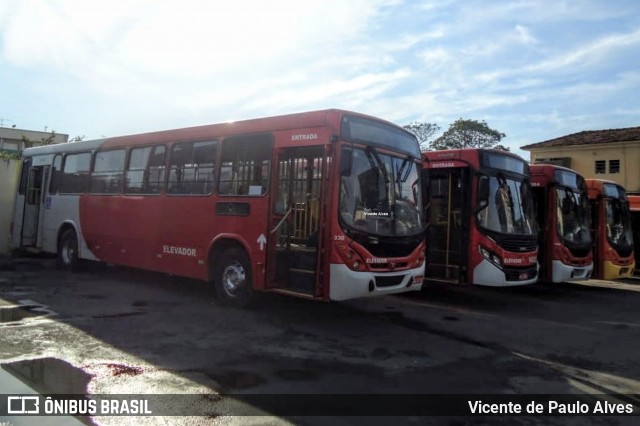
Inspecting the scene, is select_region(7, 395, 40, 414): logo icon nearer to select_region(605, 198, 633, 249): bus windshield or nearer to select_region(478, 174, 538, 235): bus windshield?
select_region(478, 174, 538, 235): bus windshield

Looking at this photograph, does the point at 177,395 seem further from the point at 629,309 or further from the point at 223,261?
the point at 629,309

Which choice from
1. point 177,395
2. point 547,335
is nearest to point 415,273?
point 547,335

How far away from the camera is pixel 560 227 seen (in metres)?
11.9

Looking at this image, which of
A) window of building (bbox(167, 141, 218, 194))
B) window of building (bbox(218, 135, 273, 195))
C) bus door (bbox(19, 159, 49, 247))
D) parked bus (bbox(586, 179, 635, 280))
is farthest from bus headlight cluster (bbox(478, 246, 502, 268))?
bus door (bbox(19, 159, 49, 247))

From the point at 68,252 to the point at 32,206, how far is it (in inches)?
95.3

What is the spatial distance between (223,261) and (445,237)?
15.1 ft

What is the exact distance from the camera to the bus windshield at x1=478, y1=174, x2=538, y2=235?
10180mm

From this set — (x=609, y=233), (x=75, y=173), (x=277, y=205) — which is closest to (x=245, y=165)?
(x=277, y=205)

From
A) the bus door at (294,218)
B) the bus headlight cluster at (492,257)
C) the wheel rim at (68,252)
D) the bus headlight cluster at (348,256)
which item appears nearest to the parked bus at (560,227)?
the bus headlight cluster at (492,257)

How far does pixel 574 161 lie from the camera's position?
33.0 metres

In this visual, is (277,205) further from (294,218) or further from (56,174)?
(56,174)

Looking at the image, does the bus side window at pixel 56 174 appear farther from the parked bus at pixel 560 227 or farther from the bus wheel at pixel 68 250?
the parked bus at pixel 560 227

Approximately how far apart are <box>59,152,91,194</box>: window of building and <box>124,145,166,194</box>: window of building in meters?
1.88

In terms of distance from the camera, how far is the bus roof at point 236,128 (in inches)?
306
